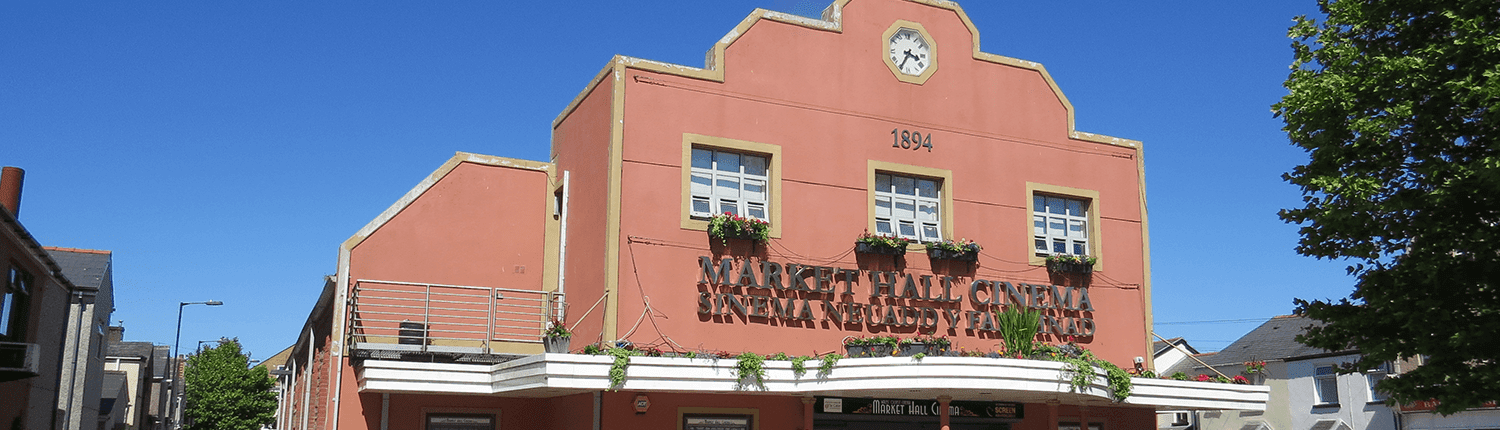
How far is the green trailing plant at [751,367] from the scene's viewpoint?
16609 millimetres

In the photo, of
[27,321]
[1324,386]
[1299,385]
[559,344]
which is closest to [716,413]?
[559,344]

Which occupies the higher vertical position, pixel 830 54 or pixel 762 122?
pixel 830 54

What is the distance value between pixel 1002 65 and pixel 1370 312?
8.34 meters

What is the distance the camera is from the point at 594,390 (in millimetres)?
16781

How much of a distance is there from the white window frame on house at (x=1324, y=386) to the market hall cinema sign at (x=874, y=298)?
73.0ft

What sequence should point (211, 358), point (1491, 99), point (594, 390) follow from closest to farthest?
1. point (1491, 99)
2. point (594, 390)
3. point (211, 358)

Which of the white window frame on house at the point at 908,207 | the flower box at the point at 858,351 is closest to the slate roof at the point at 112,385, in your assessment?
the white window frame on house at the point at 908,207

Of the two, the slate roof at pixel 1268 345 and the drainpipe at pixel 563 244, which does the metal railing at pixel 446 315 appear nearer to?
the drainpipe at pixel 563 244

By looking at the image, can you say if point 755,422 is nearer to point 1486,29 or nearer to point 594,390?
point 594,390

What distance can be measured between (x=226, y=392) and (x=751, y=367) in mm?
50329

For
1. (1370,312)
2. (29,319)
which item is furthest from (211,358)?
(1370,312)

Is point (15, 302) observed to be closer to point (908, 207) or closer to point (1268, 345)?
point (908, 207)

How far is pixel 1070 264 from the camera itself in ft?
68.0

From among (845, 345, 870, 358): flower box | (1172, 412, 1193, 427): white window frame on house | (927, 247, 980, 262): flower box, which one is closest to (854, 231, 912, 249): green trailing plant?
(927, 247, 980, 262): flower box
